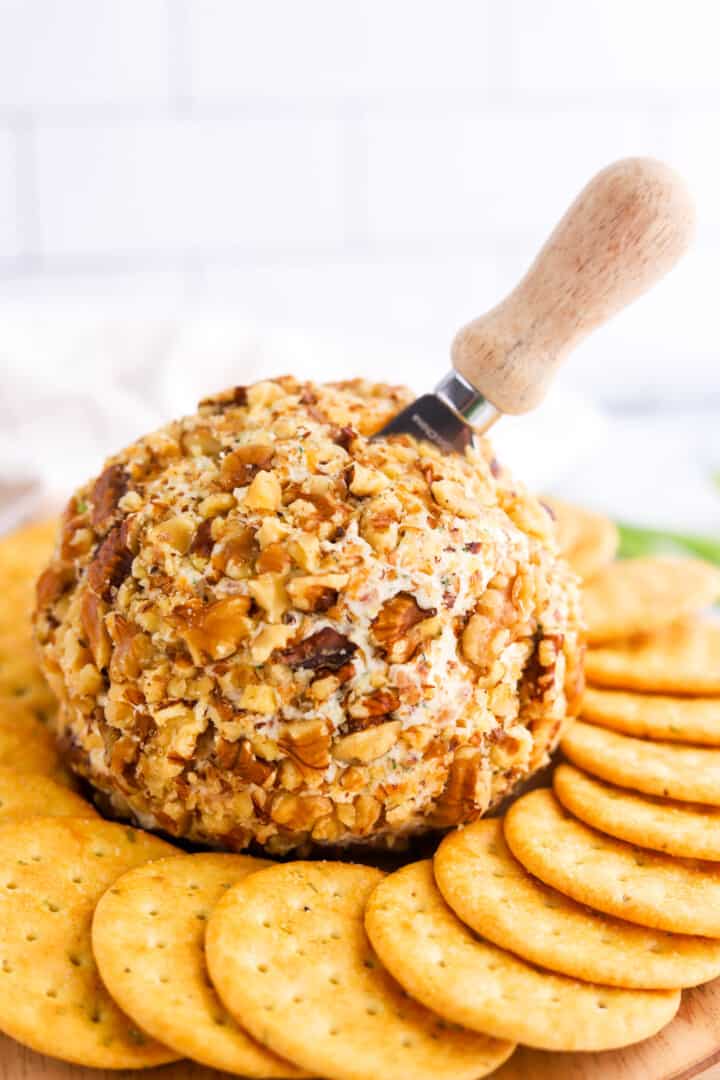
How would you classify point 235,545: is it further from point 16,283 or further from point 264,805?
point 16,283

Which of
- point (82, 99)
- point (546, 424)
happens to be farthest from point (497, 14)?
point (546, 424)

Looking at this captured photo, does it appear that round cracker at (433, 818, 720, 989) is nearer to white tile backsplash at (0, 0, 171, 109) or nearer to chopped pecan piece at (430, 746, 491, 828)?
chopped pecan piece at (430, 746, 491, 828)

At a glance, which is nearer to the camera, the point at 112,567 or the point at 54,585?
the point at 112,567

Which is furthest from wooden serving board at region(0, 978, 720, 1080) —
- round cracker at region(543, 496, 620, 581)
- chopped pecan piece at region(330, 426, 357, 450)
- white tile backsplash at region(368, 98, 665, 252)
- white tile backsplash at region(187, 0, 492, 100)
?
white tile backsplash at region(368, 98, 665, 252)

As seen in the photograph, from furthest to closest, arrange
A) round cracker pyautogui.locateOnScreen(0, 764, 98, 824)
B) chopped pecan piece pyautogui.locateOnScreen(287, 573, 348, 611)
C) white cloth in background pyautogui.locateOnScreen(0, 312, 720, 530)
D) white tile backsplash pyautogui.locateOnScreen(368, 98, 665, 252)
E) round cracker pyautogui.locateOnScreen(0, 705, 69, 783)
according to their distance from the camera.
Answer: white tile backsplash pyautogui.locateOnScreen(368, 98, 665, 252) < white cloth in background pyautogui.locateOnScreen(0, 312, 720, 530) < round cracker pyautogui.locateOnScreen(0, 705, 69, 783) < round cracker pyautogui.locateOnScreen(0, 764, 98, 824) < chopped pecan piece pyautogui.locateOnScreen(287, 573, 348, 611)

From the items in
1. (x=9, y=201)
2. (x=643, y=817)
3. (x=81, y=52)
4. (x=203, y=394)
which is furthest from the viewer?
(x=9, y=201)

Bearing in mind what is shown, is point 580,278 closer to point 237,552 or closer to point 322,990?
point 237,552

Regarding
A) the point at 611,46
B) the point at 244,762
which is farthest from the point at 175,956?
the point at 611,46
